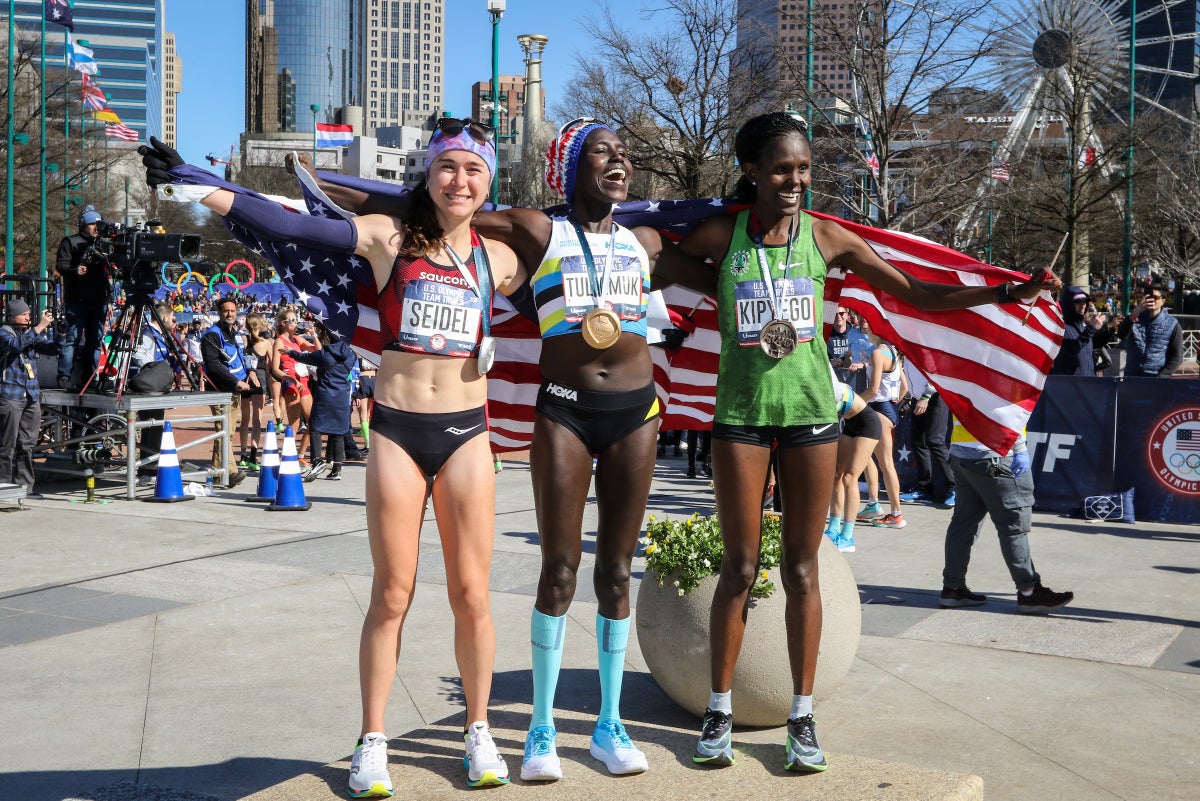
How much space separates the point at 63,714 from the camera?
17.0ft

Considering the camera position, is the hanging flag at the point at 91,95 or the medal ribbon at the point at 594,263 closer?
the medal ribbon at the point at 594,263

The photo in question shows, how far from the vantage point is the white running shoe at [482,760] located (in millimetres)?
3801

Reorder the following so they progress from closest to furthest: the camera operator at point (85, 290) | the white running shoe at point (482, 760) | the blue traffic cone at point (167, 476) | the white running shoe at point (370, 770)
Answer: the white running shoe at point (370, 770) < the white running shoe at point (482, 760) < the blue traffic cone at point (167, 476) < the camera operator at point (85, 290)

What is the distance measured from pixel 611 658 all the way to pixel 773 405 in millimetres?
1043

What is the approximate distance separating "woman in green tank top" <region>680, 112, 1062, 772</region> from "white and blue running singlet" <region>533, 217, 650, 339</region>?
0.32m

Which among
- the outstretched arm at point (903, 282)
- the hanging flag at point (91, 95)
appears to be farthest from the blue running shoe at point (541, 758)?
the hanging flag at point (91, 95)

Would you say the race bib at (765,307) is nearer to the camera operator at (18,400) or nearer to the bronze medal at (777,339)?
the bronze medal at (777,339)

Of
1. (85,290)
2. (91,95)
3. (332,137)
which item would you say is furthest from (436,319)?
(332,137)

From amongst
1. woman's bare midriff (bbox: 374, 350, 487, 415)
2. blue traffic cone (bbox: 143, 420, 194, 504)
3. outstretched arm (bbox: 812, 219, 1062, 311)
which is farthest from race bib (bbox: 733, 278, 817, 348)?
blue traffic cone (bbox: 143, 420, 194, 504)

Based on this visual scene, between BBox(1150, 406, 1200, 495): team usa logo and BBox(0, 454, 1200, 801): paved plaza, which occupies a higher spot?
BBox(1150, 406, 1200, 495): team usa logo

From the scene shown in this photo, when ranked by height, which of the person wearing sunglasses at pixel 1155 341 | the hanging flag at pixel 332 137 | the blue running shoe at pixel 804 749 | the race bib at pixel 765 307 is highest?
the hanging flag at pixel 332 137

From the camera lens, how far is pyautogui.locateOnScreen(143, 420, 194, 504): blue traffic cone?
37.0ft

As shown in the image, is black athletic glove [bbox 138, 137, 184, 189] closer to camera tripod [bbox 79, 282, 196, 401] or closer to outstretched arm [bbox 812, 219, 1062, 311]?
outstretched arm [bbox 812, 219, 1062, 311]

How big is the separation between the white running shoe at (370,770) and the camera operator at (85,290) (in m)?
9.52
